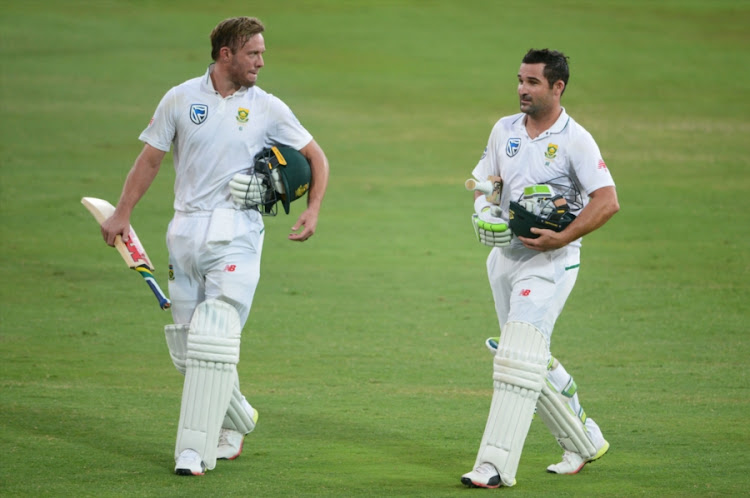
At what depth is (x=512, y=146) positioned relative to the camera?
6223 millimetres

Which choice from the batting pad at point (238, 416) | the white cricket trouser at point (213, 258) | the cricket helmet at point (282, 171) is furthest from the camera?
the batting pad at point (238, 416)

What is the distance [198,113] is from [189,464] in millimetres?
1766

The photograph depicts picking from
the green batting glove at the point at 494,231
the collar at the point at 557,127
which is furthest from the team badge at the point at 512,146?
the green batting glove at the point at 494,231

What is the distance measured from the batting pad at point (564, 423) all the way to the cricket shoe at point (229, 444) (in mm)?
1594

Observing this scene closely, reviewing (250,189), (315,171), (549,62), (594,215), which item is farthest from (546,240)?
(250,189)

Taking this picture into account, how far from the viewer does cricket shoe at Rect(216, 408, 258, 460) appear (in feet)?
21.2

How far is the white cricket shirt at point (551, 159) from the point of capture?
607 centimetres

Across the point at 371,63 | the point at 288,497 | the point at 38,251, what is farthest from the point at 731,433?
the point at 371,63

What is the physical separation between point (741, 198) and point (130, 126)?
9.42 meters

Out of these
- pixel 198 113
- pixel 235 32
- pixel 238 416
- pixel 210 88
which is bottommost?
pixel 238 416

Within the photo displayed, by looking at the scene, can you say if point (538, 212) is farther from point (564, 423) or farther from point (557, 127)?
point (564, 423)

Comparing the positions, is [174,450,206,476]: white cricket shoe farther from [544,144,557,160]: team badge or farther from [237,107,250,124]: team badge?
[544,144,557,160]: team badge

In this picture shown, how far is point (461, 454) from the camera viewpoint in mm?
6586

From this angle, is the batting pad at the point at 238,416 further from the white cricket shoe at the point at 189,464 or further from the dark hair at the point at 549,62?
the dark hair at the point at 549,62
